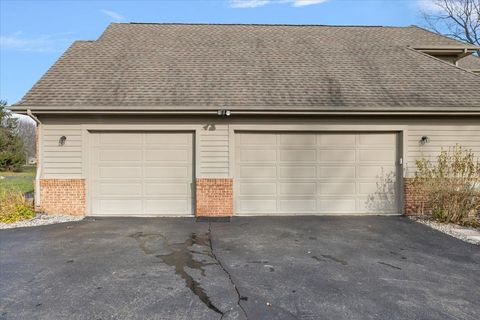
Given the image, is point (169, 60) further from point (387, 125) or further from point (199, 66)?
point (387, 125)

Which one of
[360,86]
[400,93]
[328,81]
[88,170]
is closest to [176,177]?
[88,170]

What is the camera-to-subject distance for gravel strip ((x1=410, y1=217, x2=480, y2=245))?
6.78m

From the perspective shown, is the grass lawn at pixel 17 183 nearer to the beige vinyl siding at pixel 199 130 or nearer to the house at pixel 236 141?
the beige vinyl siding at pixel 199 130

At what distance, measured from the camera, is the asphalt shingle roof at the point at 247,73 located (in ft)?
28.4

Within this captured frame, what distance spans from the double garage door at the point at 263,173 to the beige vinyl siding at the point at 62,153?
0.37 meters

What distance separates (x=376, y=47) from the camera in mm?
11914

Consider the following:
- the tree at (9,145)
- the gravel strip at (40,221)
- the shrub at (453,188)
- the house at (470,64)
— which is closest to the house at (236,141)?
the gravel strip at (40,221)

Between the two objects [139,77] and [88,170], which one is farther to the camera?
[139,77]

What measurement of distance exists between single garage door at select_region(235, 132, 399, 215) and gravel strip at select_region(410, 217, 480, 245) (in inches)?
37.6

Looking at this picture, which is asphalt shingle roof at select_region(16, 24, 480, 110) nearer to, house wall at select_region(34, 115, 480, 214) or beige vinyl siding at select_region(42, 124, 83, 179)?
house wall at select_region(34, 115, 480, 214)

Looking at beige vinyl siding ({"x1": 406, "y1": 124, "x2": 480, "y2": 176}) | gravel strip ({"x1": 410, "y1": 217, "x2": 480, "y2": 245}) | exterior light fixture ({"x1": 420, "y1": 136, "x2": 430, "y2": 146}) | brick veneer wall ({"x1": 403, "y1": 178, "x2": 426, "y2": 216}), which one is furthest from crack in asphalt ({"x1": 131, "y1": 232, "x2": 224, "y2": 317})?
exterior light fixture ({"x1": 420, "y1": 136, "x2": 430, "y2": 146})

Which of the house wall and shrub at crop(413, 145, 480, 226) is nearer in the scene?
shrub at crop(413, 145, 480, 226)

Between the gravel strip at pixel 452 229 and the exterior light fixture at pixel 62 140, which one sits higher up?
the exterior light fixture at pixel 62 140

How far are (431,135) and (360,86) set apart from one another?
2243 millimetres
